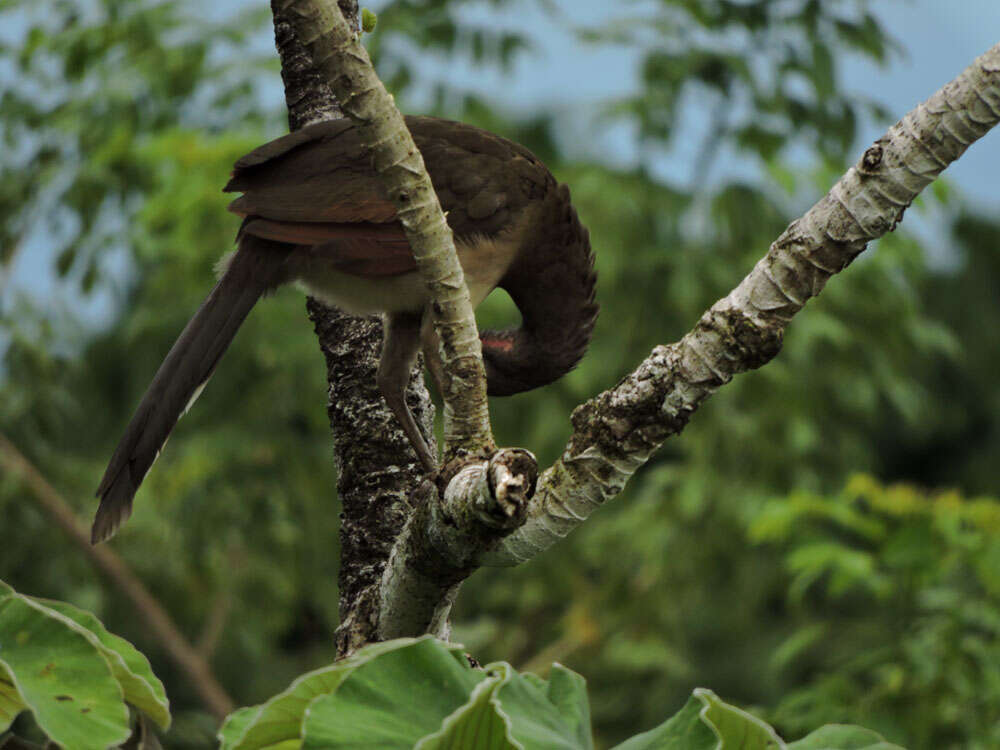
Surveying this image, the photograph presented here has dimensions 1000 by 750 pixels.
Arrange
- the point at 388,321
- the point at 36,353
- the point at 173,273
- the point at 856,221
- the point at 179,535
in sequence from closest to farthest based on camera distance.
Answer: the point at 856,221, the point at 388,321, the point at 36,353, the point at 179,535, the point at 173,273

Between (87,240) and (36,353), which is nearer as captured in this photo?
(36,353)

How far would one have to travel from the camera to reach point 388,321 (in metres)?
2.81

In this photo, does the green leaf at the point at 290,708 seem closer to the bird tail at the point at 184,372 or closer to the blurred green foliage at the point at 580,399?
the bird tail at the point at 184,372

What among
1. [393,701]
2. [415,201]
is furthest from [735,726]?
[415,201]

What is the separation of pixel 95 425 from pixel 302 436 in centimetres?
208

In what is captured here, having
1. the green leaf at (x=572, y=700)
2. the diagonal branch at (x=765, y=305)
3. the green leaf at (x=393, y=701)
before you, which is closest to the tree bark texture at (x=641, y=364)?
the diagonal branch at (x=765, y=305)

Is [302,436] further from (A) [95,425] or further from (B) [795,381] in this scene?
(B) [795,381]

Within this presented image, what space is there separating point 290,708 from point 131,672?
0.30 m

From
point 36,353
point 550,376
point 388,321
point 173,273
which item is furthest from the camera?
point 173,273

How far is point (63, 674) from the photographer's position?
1361 mm

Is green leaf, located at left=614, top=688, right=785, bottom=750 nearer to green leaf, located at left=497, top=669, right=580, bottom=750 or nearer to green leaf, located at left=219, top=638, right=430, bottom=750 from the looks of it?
green leaf, located at left=497, top=669, right=580, bottom=750

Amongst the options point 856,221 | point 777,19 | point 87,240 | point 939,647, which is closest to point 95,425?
point 87,240

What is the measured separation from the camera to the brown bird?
93.2 inches

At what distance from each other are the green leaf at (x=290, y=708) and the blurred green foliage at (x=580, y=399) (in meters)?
2.71
